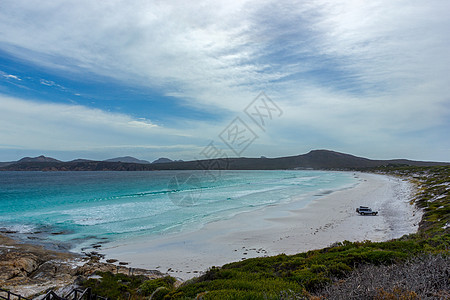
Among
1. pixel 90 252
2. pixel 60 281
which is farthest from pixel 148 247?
pixel 60 281

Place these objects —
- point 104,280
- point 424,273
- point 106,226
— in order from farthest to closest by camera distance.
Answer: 1. point 106,226
2. point 104,280
3. point 424,273

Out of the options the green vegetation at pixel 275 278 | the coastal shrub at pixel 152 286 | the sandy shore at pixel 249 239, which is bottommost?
the sandy shore at pixel 249 239

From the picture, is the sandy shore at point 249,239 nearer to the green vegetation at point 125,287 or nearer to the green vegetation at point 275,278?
the green vegetation at point 125,287

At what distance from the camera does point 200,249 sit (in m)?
13.5

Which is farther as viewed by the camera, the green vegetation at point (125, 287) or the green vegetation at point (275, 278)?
the green vegetation at point (125, 287)

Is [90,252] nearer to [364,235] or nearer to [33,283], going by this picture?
[33,283]

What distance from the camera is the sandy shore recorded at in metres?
11.9

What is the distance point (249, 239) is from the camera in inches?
592

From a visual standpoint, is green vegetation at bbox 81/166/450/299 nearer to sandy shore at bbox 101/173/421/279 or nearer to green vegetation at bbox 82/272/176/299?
green vegetation at bbox 82/272/176/299

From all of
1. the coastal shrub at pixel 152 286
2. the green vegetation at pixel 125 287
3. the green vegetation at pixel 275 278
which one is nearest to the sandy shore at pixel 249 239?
the coastal shrub at pixel 152 286

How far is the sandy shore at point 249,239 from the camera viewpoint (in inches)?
469

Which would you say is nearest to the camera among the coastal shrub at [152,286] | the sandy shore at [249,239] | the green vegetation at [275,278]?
the green vegetation at [275,278]

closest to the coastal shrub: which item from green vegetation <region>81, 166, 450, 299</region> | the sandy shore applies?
green vegetation <region>81, 166, 450, 299</region>

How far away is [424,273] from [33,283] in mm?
11742
